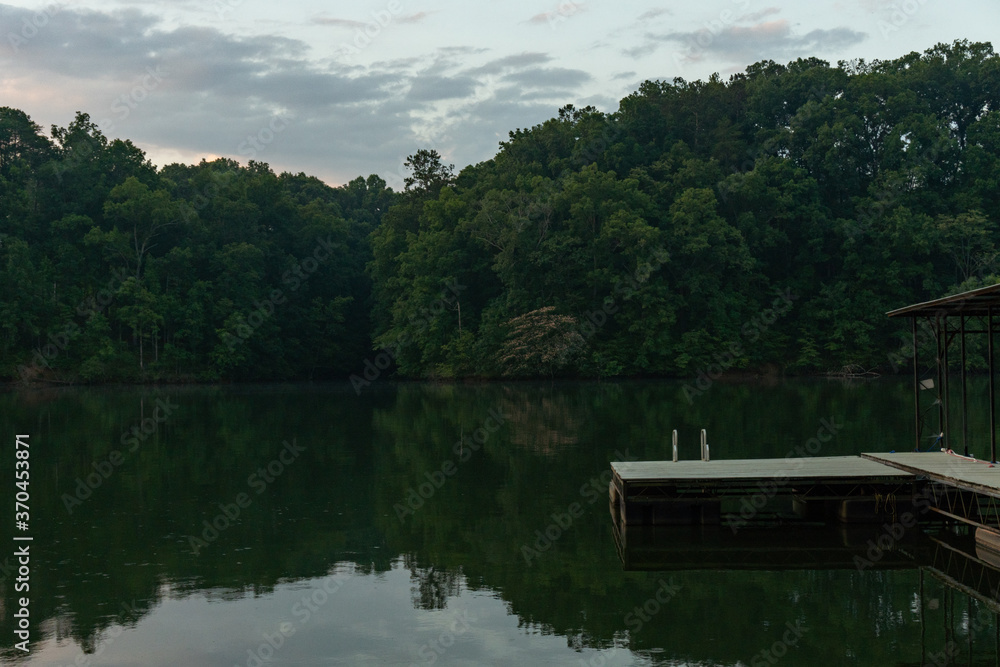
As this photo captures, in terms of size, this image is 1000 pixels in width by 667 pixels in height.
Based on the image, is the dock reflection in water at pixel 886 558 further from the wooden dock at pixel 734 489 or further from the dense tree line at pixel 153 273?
the dense tree line at pixel 153 273

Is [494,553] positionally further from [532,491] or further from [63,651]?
[63,651]

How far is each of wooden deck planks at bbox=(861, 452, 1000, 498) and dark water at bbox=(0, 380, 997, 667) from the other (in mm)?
1094

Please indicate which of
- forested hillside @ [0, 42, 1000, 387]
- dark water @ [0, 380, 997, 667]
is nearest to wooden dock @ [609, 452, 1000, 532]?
dark water @ [0, 380, 997, 667]

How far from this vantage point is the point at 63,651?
9938 millimetres

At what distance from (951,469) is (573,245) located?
50.2m

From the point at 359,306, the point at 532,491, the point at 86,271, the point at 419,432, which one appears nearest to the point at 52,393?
the point at 86,271

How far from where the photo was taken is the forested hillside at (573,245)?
63906 mm

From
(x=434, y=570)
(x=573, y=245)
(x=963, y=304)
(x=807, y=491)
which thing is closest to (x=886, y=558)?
(x=807, y=491)

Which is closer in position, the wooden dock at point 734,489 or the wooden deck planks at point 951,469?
the wooden deck planks at point 951,469

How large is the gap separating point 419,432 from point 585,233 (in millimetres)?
36349

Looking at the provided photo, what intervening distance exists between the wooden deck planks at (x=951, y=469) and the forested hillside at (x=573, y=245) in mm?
43478

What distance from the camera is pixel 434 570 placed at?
44.0 ft

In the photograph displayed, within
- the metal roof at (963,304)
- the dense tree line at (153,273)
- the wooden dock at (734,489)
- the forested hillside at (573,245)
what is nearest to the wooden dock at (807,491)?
the wooden dock at (734,489)

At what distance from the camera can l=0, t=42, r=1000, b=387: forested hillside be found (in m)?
63.9
